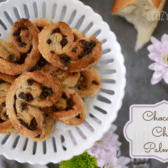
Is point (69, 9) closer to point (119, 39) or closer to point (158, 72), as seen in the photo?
point (119, 39)

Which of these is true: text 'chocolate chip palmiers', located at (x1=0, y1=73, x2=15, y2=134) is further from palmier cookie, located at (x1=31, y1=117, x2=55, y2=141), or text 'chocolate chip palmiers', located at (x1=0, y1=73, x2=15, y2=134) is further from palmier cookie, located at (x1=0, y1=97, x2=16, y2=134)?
palmier cookie, located at (x1=31, y1=117, x2=55, y2=141)

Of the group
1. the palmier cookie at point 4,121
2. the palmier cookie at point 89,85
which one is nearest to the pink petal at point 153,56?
the palmier cookie at point 89,85

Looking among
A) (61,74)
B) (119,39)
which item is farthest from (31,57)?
(119,39)

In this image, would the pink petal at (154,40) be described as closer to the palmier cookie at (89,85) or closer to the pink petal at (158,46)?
the pink petal at (158,46)

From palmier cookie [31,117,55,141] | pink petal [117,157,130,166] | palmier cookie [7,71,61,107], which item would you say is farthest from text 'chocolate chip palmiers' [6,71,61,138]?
pink petal [117,157,130,166]

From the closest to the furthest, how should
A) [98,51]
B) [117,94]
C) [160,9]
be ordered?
[98,51] → [117,94] → [160,9]
